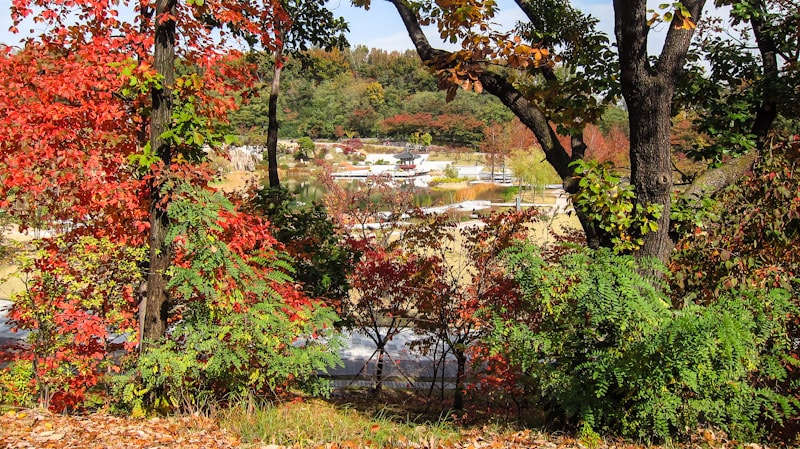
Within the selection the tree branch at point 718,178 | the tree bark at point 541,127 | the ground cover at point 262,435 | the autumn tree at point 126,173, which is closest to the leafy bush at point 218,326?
the autumn tree at point 126,173

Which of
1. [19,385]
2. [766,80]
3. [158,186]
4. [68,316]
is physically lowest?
[19,385]

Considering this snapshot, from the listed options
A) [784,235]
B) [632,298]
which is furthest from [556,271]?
[784,235]

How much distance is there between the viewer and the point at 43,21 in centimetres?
444

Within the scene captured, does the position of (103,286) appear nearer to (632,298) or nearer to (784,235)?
(632,298)

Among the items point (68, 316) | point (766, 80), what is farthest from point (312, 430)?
point (766, 80)

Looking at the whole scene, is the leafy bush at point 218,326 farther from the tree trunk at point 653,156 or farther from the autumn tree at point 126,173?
the tree trunk at point 653,156

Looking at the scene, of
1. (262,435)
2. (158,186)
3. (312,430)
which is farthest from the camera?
(158,186)

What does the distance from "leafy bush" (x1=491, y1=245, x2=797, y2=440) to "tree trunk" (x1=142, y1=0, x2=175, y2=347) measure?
2.74 meters

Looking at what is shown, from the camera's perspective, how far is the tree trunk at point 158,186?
4430 millimetres

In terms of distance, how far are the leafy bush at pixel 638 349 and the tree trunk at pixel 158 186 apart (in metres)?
2.74

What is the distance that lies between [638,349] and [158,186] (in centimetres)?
361

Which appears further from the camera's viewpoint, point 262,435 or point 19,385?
point 19,385

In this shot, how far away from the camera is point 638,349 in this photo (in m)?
3.29

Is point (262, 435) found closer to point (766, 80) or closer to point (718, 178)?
point (718, 178)
